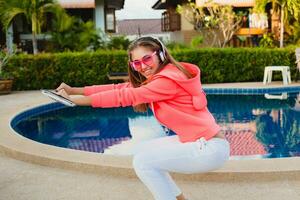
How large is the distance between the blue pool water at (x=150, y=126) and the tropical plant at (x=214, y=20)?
377 inches

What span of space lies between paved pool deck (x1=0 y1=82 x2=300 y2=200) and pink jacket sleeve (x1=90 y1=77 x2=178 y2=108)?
1.50m

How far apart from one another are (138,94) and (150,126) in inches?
265

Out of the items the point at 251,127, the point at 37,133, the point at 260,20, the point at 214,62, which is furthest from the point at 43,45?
the point at 251,127

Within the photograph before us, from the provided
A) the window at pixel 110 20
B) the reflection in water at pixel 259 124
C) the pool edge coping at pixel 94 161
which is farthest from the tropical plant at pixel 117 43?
the pool edge coping at pixel 94 161

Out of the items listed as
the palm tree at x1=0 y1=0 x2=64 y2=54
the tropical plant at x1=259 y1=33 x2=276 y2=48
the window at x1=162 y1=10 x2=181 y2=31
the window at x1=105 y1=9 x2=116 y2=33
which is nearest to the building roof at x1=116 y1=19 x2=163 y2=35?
the window at x1=162 y1=10 x2=181 y2=31

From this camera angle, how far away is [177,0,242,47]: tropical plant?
896 inches

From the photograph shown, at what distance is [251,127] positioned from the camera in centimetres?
923

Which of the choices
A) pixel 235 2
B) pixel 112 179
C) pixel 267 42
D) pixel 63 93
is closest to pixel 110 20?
pixel 235 2

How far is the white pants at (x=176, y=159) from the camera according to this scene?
321 cm

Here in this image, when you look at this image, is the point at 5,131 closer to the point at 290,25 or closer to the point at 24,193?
the point at 24,193

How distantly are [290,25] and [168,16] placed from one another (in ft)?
33.2

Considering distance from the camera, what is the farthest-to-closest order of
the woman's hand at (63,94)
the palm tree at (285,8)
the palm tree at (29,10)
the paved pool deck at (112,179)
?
the palm tree at (285,8) → the palm tree at (29,10) → the paved pool deck at (112,179) → the woman's hand at (63,94)

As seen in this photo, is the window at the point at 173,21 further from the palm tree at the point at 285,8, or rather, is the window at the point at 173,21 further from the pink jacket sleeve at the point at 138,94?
the pink jacket sleeve at the point at 138,94

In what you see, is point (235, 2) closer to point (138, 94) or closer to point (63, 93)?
point (138, 94)
